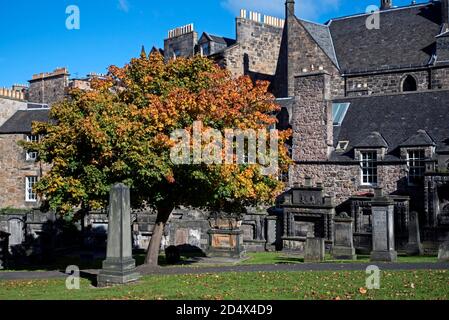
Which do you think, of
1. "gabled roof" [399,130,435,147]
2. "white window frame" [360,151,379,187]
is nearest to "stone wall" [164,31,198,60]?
"white window frame" [360,151,379,187]

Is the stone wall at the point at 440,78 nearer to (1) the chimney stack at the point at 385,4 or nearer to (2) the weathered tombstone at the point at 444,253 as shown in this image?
(1) the chimney stack at the point at 385,4

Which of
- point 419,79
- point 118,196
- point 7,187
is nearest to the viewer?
point 118,196

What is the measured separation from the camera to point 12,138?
4159 centimetres

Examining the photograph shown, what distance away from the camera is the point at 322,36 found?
42.8m

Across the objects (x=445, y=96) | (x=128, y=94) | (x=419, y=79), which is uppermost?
(x=419, y=79)

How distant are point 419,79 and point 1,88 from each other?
31979mm

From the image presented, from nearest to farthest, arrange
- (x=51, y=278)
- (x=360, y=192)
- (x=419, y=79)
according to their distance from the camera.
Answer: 1. (x=51, y=278)
2. (x=360, y=192)
3. (x=419, y=79)

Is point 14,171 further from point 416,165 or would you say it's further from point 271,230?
point 416,165

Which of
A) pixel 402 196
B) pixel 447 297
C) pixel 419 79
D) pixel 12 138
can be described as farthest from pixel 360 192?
pixel 12 138

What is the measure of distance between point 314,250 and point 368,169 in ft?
37.9

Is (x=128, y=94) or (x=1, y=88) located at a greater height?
(x=1, y=88)

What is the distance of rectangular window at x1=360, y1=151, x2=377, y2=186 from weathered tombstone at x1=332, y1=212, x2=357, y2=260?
8234 millimetres

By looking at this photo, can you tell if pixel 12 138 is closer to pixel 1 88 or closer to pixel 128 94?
pixel 1 88

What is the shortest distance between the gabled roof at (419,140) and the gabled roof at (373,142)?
1008mm
